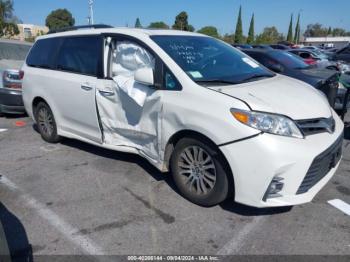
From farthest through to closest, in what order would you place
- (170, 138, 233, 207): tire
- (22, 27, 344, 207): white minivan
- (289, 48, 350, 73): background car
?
1. (289, 48, 350, 73): background car
2. (170, 138, 233, 207): tire
3. (22, 27, 344, 207): white minivan

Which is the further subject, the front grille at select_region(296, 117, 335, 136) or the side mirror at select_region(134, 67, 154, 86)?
the side mirror at select_region(134, 67, 154, 86)

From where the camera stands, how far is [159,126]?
138 inches

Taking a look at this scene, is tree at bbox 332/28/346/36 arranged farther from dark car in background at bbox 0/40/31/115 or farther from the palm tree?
dark car in background at bbox 0/40/31/115

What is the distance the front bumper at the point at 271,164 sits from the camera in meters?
2.71

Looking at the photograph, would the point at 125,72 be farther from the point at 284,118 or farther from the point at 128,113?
the point at 284,118

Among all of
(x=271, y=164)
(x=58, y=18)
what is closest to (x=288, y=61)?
(x=271, y=164)

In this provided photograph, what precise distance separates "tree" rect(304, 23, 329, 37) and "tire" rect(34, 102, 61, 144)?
5234 inches

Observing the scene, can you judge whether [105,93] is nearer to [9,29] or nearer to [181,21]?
[9,29]

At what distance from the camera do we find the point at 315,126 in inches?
118

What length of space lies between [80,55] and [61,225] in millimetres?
2465

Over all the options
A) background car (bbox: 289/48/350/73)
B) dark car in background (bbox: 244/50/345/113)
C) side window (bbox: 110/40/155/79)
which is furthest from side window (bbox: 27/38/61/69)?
background car (bbox: 289/48/350/73)

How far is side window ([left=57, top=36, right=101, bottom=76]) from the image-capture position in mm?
4270

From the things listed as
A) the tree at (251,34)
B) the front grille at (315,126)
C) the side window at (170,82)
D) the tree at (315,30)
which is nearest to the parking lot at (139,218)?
the front grille at (315,126)

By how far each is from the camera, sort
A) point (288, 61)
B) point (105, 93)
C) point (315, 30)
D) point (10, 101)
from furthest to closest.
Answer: point (315, 30) → point (288, 61) → point (10, 101) → point (105, 93)
